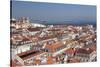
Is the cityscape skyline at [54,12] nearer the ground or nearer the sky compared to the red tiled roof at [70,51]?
nearer the sky

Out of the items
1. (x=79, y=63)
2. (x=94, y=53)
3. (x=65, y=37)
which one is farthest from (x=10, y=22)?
(x=94, y=53)

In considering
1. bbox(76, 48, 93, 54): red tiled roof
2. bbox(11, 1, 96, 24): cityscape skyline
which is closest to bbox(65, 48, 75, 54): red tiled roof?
bbox(76, 48, 93, 54): red tiled roof

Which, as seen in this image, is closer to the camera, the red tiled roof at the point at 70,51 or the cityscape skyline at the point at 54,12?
the cityscape skyline at the point at 54,12

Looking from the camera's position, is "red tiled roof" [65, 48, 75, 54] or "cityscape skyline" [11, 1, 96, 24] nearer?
"cityscape skyline" [11, 1, 96, 24]

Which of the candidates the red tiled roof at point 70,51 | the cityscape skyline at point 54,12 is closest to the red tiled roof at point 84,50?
the red tiled roof at point 70,51

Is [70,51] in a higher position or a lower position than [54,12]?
lower

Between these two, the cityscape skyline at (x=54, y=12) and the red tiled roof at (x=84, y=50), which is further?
the red tiled roof at (x=84, y=50)

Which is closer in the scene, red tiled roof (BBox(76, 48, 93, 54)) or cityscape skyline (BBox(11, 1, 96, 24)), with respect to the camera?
cityscape skyline (BBox(11, 1, 96, 24))

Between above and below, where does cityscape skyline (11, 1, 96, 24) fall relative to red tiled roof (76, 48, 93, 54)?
above

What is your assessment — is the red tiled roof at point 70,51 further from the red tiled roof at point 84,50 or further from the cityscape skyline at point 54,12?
the cityscape skyline at point 54,12

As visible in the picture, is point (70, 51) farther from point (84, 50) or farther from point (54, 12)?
point (54, 12)

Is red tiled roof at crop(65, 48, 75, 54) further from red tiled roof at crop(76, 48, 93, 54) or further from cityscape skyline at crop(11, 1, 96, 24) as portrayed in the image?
cityscape skyline at crop(11, 1, 96, 24)

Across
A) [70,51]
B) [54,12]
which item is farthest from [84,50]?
[54,12]
